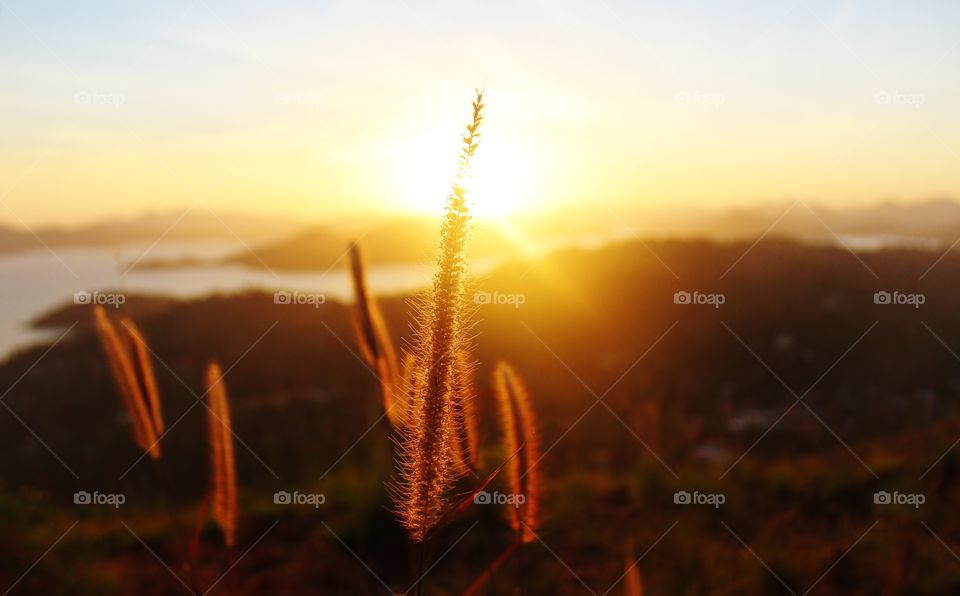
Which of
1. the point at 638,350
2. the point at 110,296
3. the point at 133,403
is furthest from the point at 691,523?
the point at 638,350

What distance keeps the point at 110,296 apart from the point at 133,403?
389 cm

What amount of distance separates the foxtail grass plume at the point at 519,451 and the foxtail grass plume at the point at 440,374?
680mm

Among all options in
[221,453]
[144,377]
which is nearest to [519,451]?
[221,453]

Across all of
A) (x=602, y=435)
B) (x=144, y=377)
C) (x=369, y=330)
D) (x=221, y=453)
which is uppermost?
(x=369, y=330)

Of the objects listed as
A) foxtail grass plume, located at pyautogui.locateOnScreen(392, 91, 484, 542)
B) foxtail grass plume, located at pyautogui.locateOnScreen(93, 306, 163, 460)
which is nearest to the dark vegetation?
foxtail grass plume, located at pyautogui.locateOnScreen(93, 306, 163, 460)

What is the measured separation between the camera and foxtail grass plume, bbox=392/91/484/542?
1.80 metres

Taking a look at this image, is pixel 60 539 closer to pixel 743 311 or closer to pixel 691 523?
pixel 691 523

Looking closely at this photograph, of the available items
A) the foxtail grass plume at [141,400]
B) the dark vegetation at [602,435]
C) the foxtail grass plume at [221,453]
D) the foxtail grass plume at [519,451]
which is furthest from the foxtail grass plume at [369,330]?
the foxtail grass plume at [141,400]

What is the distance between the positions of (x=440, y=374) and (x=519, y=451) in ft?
2.83

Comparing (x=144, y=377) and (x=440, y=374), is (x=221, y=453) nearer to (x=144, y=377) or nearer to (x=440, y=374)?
(x=144, y=377)

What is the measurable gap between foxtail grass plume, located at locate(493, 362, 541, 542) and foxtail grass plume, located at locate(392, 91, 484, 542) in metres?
0.68

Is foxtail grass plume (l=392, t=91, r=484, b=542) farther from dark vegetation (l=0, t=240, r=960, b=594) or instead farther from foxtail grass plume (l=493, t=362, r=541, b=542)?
foxtail grass plume (l=493, t=362, r=541, b=542)

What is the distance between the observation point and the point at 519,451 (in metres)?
2.58

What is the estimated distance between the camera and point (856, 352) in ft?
44.9
